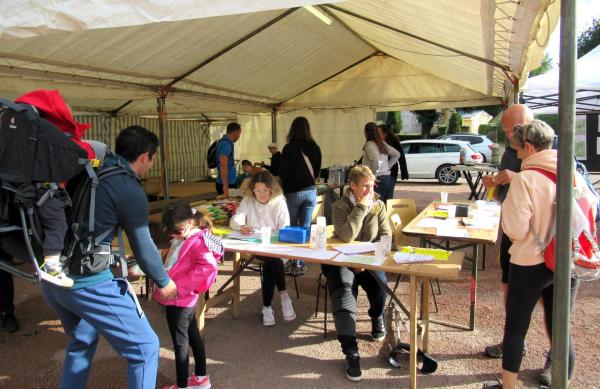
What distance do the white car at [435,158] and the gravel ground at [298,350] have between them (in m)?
10.7

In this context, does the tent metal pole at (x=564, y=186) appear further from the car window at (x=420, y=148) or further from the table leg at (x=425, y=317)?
the car window at (x=420, y=148)

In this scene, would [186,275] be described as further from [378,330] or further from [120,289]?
[378,330]

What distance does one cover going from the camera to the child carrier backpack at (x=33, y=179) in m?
1.58

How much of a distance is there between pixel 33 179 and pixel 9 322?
2620mm

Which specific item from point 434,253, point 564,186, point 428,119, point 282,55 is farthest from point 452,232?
point 428,119

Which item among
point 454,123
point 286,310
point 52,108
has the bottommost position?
point 286,310

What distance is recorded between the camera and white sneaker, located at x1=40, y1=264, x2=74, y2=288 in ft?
5.51

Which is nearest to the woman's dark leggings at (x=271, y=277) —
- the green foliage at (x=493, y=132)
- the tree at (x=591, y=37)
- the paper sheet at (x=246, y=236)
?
the paper sheet at (x=246, y=236)

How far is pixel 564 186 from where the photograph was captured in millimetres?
1184

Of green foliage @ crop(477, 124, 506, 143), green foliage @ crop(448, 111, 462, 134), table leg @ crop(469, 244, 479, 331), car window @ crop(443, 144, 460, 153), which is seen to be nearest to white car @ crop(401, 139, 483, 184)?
car window @ crop(443, 144, 460, 153)

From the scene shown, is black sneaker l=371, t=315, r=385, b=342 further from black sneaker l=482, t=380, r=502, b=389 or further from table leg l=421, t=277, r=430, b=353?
black sneaker l=482, t=380, r=502, b=389

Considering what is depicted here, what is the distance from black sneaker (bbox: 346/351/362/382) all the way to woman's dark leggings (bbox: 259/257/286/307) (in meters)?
1.02

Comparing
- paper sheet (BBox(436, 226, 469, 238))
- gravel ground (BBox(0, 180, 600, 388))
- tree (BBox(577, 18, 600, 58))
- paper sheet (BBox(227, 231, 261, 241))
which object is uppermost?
tree (BBox(577, 18, 600, 58))

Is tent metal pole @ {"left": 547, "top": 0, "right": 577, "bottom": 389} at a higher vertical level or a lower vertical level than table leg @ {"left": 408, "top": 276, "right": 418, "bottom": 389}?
higher
